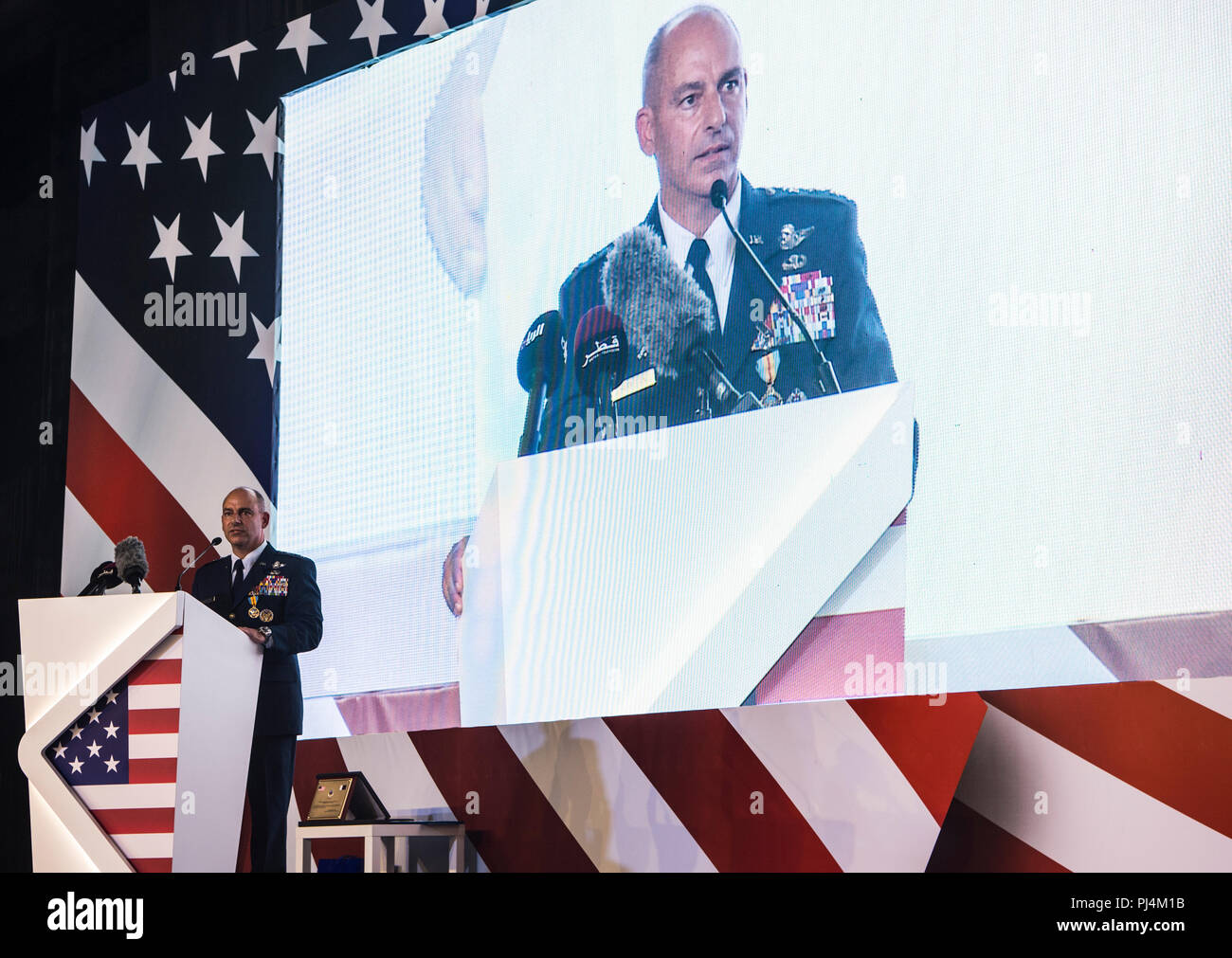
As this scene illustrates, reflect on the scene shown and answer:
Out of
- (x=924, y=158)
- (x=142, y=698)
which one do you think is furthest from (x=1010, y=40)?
(x=142, y=698)

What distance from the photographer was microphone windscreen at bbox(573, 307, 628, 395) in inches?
134

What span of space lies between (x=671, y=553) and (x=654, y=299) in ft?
2.46

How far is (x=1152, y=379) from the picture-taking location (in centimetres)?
256

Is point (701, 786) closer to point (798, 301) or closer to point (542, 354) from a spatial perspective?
point (798, 301)

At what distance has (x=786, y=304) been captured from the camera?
3131 millimetres

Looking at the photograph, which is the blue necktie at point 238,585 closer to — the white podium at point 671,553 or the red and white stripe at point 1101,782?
the white podium at point 671,553

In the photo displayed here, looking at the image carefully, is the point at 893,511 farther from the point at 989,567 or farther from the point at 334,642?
the point at 334,642

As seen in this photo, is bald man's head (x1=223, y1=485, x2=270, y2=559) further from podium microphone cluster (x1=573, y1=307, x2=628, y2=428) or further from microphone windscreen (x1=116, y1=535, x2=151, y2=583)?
podium microphone cluster (x1=573, y1=307, x2=628, y2=428)

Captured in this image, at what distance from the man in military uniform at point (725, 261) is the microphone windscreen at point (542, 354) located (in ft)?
0.12

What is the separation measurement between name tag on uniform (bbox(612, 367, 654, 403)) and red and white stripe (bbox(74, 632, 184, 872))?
4.43ft

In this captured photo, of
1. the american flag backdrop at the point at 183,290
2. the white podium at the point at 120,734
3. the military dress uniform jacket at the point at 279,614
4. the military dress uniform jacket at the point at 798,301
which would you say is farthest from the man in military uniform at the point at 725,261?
the american flag backdrop at the point at 183,290

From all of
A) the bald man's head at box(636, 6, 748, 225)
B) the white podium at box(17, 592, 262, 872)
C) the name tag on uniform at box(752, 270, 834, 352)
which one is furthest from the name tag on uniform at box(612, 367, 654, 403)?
the white podium at box(17, 592, 262, 872)
